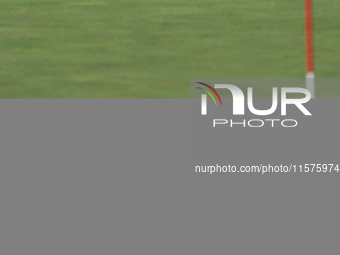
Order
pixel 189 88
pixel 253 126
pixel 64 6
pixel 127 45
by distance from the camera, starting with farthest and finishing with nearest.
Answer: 1. pixel 64 6
2. pixel 127 45
3. pixel 189 88
4. pixel 253 126

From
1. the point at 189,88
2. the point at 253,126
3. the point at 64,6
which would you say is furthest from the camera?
the point at 64,6

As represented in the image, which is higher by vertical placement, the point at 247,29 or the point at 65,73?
the point at 247,29

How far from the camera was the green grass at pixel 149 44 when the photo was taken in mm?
5457

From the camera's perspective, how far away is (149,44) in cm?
588

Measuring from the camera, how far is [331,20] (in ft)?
20.2

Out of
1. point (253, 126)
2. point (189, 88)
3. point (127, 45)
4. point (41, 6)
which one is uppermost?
point (41, 6)

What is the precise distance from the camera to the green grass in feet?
17.9

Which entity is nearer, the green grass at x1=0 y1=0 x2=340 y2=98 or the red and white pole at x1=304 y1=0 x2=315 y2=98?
the red and white pole at x1=304 y1=0 x2=315 y2=98

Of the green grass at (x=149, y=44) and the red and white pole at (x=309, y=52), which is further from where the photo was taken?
the green grass at (x=149, y=44)

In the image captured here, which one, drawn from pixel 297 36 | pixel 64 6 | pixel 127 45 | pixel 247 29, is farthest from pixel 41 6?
pixel 297 36

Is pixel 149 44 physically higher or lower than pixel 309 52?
higher

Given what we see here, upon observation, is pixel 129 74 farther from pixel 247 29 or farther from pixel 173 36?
pixel 247 29

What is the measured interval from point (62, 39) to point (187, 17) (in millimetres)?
1073

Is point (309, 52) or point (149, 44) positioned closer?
point (309, 52)
